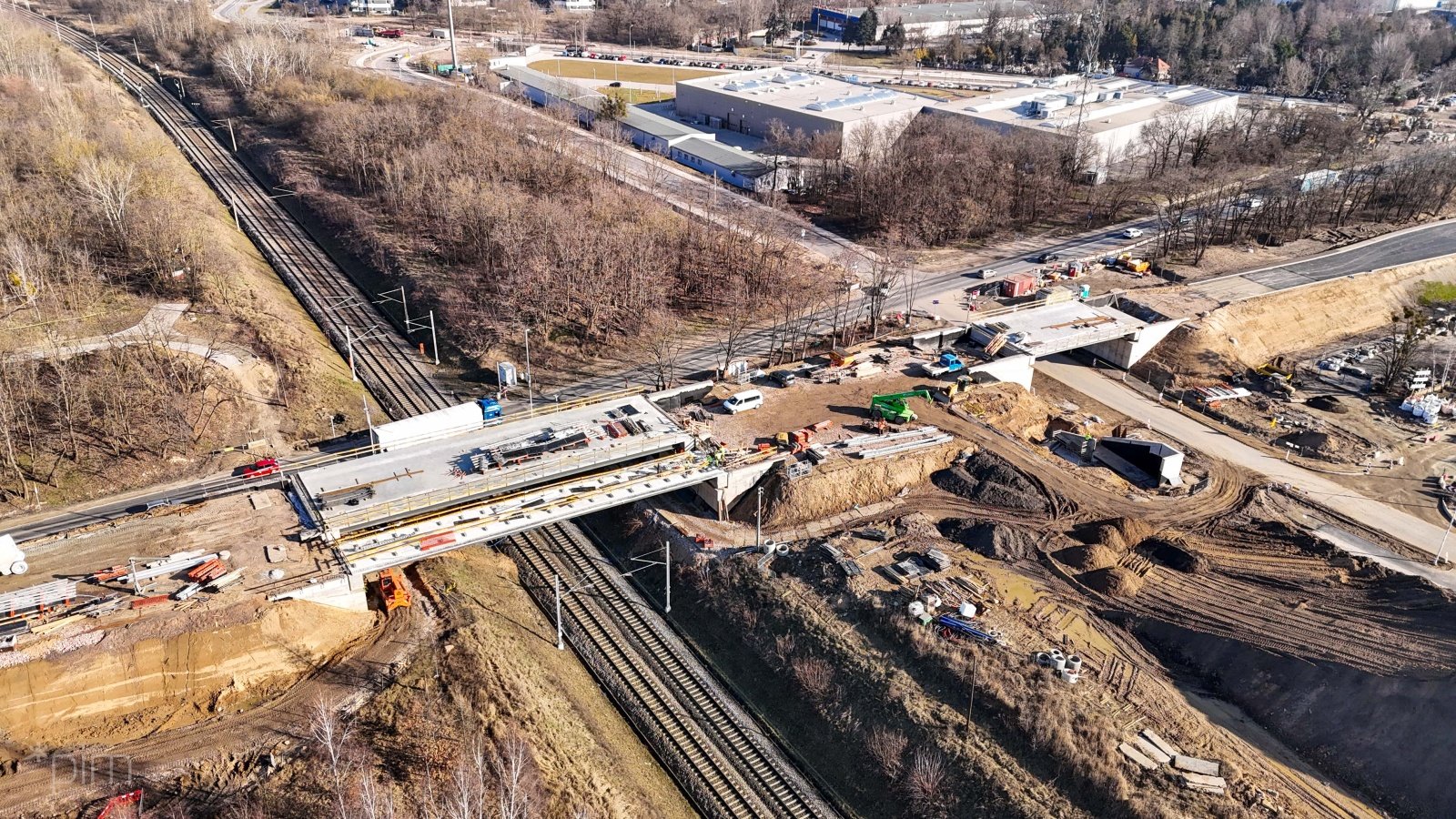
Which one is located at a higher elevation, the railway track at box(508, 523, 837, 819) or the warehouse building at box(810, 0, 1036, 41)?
the warehouse building at box(810, 0, 1036, 41)

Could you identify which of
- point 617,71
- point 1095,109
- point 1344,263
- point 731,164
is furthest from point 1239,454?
point 617,71

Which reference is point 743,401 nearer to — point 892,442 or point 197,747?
point 892,442

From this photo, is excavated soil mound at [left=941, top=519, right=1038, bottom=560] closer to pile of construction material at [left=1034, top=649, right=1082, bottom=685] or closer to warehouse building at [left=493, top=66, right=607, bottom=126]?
pile of construction material at [left=1034, top=649, right=1082, bottom=685]

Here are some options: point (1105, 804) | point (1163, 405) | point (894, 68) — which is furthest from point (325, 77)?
point (1105, 804)

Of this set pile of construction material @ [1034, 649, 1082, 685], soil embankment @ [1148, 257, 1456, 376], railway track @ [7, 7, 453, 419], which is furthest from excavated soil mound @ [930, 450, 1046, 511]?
railway track @ [7, 7, 453, 419]

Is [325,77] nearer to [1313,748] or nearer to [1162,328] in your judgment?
[1162,328]

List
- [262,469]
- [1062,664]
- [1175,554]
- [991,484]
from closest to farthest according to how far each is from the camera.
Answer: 1. [1062,664]
2. [1175,554]
3. [262,469]
4. [991,484]

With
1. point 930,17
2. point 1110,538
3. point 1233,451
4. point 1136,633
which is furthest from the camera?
point 930,17

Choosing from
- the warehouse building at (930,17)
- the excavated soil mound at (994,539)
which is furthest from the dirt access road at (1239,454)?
the warehouse building at (930,17)
